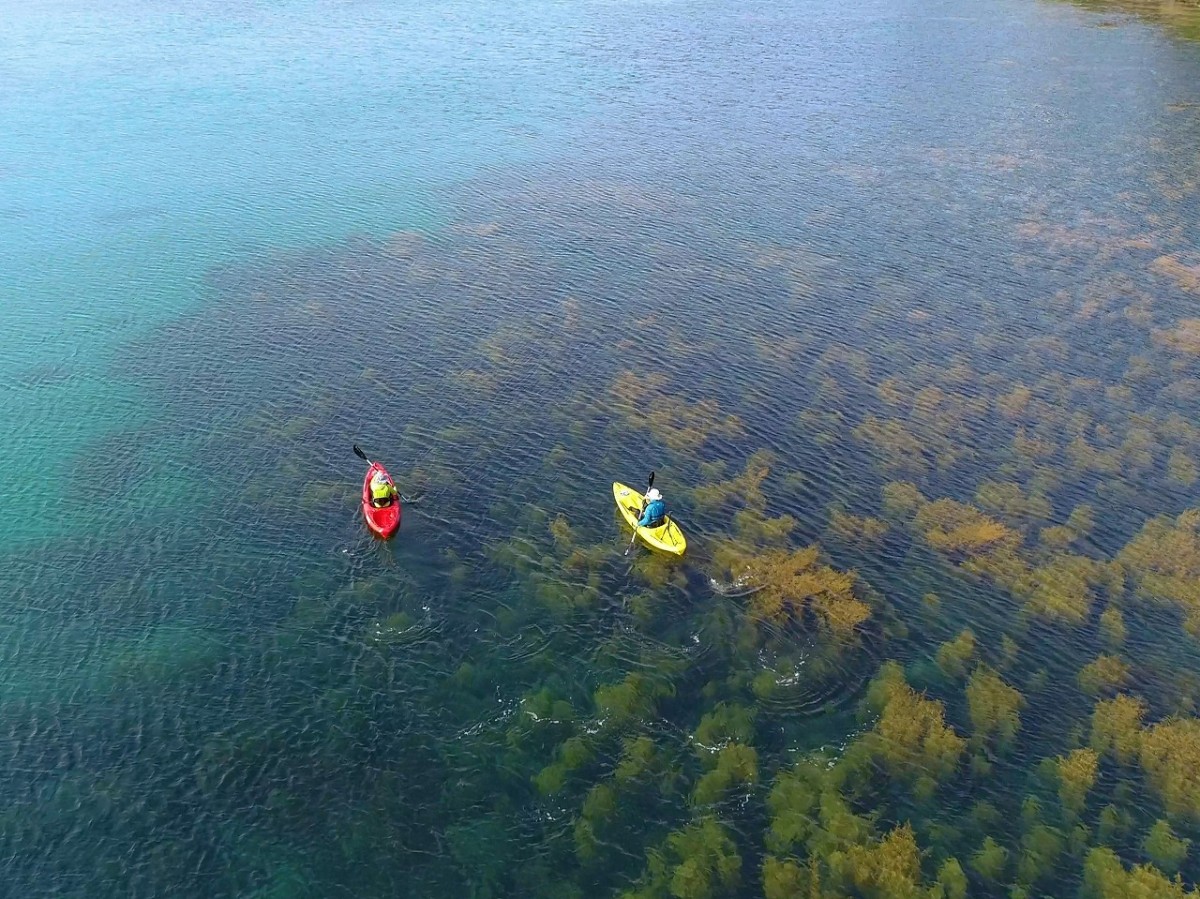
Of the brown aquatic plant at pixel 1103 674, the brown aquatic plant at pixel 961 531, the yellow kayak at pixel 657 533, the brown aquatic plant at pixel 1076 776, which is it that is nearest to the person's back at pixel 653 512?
the yellow kayak at pixel 657 533

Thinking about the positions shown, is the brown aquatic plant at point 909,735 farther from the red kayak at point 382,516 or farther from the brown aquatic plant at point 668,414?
the red kayak at point 382,516

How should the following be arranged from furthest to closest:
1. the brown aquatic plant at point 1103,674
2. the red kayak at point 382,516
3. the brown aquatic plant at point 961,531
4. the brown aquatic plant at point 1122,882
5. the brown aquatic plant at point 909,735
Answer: the red kayak at point 382,516
the brown aquatic plant at point 961,531
the brown aquatic plant at point 1103,674
the brown aquatic plant at point 909,735
the brown aquatic plant at point 1122,882

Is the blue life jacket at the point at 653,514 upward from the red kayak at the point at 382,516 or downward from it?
upward

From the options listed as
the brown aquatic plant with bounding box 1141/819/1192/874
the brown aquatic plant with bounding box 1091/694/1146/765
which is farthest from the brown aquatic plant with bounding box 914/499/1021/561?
the brown aquatic plant with bounding box 1141/819/1192/874

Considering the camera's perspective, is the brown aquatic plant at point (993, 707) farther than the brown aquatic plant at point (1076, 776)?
Yes

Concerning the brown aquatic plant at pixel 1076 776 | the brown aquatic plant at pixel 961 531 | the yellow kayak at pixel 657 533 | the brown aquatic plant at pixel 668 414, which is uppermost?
the yellow kayak at pixel 657 533

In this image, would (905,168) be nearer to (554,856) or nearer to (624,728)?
(624,728)

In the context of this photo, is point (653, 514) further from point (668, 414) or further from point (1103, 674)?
point (1103, 674)

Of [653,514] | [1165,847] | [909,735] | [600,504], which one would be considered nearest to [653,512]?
[653,514]
